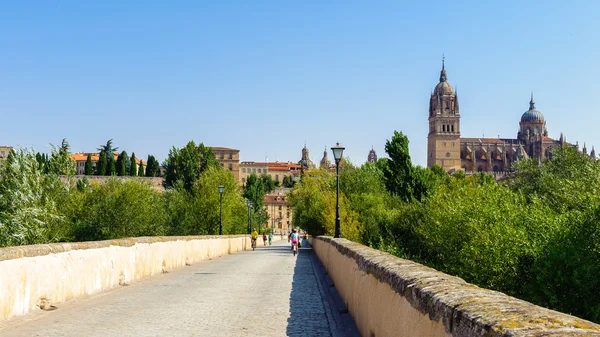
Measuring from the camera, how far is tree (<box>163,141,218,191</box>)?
312ft

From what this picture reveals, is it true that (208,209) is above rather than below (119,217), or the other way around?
above

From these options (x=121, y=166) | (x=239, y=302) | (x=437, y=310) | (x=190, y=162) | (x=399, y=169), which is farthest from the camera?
(x=121, y=166)

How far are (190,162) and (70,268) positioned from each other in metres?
83.4

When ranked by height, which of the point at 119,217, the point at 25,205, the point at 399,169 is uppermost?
the point at 399,169

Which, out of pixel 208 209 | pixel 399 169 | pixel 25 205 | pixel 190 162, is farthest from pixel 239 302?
pixel 190 162

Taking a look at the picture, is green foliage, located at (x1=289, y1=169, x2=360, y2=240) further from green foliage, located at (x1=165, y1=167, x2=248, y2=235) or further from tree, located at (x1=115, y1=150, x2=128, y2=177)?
tree, located at (x1=115, y1=150, x2=128, y2=177)

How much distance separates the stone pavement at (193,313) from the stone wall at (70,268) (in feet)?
0.86

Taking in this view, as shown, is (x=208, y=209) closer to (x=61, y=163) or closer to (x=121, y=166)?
(x=61, y=163)

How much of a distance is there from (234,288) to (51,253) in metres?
5.47

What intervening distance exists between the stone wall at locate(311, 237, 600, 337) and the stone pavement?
4.04 feet

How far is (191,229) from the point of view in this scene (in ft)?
201

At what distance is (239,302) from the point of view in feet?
43.0

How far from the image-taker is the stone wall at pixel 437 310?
3.22 metres

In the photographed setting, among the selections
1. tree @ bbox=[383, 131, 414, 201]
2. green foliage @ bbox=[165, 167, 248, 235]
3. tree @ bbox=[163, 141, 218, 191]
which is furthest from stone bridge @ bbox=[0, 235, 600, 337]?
tree @ bbox=[163, 141, 218, 191]
